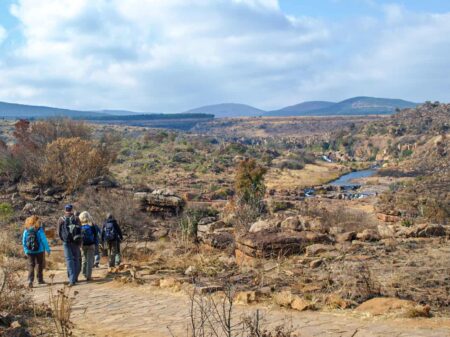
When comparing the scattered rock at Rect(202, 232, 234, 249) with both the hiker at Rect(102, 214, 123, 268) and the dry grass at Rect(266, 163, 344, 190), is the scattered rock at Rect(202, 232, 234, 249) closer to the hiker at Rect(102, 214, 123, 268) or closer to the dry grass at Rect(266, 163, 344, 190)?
the hiker at Rect(102, 214, 123, 268)

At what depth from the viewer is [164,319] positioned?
7.35 m

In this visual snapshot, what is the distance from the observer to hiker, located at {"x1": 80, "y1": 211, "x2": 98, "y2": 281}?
33.8 ft

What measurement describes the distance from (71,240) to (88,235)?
44 cm

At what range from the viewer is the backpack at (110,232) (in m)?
11.4

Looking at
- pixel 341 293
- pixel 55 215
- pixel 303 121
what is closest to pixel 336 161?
pixel 55 215

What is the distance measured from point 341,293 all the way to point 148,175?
102 feet

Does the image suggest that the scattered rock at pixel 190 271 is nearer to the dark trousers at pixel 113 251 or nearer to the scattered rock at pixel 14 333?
the dark trousers at pixel 113 251

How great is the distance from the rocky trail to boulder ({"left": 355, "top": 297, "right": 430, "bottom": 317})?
123 mm

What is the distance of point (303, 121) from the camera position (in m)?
137

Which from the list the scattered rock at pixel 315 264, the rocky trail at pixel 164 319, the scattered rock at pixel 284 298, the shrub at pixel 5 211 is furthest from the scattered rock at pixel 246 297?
the shrub at pixel 5 211

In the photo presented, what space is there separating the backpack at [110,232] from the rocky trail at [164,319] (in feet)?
5.94

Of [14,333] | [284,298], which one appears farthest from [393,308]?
[14,333]

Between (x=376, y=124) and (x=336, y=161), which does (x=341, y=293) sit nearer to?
(x=336, y=161)

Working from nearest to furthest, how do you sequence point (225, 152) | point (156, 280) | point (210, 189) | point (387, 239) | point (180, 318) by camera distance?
1. point (180, 318)
2. point (156, 280)
3. point (387, 239)
4. point (210, 189)
5. point (225, 152)
